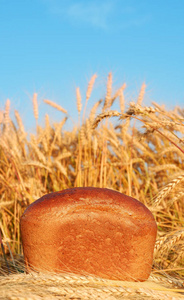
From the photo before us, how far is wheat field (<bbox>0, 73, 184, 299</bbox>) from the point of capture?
1.27 m

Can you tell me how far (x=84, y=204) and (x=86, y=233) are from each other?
0.46 ft

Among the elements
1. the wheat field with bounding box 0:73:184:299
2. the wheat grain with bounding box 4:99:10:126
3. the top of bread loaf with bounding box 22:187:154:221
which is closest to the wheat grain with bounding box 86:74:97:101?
the wheat field with bounding box 0:73:184:299

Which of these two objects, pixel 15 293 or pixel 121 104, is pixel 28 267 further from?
pixel 121 104

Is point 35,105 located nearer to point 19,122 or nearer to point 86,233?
point 19,122

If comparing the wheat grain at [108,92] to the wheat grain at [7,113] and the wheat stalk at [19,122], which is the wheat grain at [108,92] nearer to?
the wheat grain at [7,113]

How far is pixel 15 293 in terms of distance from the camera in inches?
46.7

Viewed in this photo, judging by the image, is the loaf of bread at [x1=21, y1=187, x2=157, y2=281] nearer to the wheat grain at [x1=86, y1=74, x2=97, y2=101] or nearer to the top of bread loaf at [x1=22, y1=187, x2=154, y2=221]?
the top of bread loaf at [x1=22, y1=187, x2=154, y2=221]

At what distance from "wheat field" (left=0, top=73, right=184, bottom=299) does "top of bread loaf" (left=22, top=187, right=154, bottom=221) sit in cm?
28

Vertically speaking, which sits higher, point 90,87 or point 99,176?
point 90,87

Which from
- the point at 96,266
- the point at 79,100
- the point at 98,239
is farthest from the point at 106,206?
the point at 79,100

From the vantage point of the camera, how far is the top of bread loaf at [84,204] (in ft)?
5.23

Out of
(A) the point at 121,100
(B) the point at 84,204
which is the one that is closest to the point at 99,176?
(A) the point at 121,100

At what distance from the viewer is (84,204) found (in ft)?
5.28

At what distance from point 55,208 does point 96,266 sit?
34 cm
